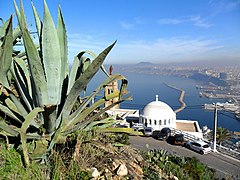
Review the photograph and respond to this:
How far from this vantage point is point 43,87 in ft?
10.7

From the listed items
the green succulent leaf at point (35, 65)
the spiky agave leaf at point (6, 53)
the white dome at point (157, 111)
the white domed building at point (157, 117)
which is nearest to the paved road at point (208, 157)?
the white domed building at point (157, 117)

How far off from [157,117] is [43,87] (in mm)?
17614

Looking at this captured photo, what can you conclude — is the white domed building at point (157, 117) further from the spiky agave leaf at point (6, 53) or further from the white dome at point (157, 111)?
the spiky agave leaf at point (6, 53)

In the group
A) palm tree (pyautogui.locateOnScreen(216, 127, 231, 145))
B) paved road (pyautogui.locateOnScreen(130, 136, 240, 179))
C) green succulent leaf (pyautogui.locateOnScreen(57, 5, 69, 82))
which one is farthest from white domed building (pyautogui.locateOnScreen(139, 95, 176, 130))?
green succulent leaf (pyautogui.locateOnScreen(57, 5, 69, 82))

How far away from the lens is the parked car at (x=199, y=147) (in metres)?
13.8

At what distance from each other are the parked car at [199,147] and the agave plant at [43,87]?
1137cm

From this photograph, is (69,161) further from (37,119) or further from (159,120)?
(159,120)

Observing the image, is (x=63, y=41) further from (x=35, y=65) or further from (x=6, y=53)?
(x=6, y=53)

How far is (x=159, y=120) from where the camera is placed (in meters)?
20.2

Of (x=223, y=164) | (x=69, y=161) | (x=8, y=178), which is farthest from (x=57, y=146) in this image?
(x=223, y=164)

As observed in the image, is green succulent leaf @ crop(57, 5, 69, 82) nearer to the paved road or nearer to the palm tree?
the paved road

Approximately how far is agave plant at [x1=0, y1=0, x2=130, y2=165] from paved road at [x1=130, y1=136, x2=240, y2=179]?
8.86m

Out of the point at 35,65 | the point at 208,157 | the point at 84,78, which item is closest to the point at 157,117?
the point at 208,157

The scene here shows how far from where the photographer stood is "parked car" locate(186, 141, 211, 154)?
13.8 m
